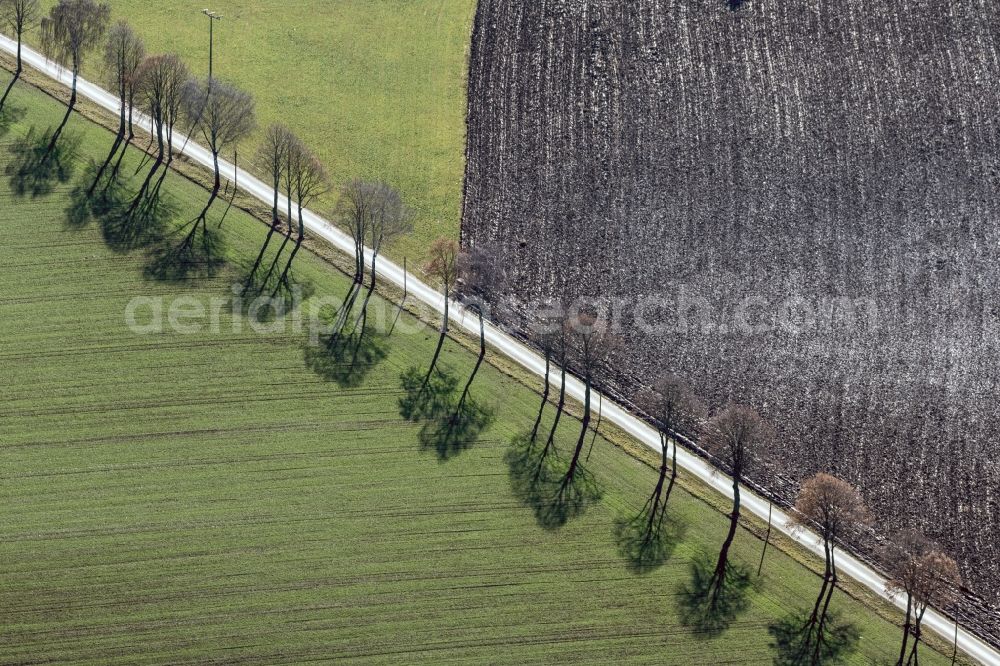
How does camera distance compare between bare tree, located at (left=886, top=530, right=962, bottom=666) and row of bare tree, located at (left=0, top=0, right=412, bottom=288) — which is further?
row of bare tree, located at (left=0, top=0, right=412, bottom=288)

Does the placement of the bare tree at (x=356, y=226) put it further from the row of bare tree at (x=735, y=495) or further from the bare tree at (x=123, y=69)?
the bare tree at (x=123, y=69)

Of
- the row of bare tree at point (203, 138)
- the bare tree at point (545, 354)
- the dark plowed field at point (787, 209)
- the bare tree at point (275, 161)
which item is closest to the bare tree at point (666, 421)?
the dark plowed field at point (787, 209)

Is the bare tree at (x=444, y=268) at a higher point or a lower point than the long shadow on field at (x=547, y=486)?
higher

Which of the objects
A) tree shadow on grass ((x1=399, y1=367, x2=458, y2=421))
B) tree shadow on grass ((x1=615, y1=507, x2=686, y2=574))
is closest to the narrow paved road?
tree shadow on grass ((x1=615, y1=507, x2=686, y2=574))

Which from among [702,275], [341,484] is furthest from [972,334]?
[341,484]

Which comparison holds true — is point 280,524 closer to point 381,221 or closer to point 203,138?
point 381,221

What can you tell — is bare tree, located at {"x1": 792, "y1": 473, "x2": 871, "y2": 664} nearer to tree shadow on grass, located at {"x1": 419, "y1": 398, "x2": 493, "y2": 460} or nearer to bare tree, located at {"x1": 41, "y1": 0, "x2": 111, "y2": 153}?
tree shadow on grass, located at {"x1": 419, "y1": 398, "x2": 493, "y2": 460}

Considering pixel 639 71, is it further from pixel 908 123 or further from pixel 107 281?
pixel 107 281
